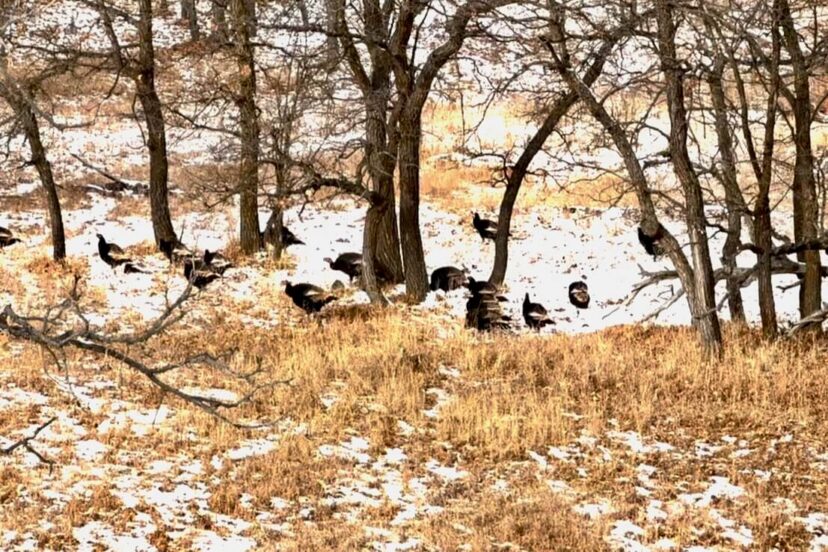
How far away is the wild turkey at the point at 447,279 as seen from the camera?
1670 centimetres

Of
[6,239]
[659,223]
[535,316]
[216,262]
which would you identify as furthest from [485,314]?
[6,239]

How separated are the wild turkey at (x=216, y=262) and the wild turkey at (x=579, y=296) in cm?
663

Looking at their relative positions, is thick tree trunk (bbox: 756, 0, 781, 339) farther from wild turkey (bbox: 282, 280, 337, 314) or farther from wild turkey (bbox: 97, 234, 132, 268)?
wild turkey (bbox: 97, 234, 132, 268)

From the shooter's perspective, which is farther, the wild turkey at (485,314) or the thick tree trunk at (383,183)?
the thick tree trunk at (383,183)

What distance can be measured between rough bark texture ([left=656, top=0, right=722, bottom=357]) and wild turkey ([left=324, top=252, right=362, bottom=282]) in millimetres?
7200

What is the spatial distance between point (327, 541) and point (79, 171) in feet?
77.8

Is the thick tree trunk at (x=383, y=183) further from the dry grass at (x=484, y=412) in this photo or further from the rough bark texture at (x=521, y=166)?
the dry grass at (x=484, y=412)

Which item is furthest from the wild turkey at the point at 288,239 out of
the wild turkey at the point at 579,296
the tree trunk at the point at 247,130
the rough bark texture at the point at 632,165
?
the rough bark texture at the point at 632,165

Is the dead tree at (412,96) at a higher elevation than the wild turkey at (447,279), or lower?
higher

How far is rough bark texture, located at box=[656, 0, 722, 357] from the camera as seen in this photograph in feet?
36.1

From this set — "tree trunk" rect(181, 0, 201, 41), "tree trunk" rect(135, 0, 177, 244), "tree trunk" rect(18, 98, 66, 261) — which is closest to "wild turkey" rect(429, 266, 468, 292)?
"tree trunk" rect(135, 0, 177, 244)

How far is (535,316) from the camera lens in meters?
14.8

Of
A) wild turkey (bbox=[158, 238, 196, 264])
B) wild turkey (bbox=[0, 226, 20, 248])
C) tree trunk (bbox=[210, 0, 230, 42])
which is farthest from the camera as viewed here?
wild turkey (bbox=[0, 226, 20, 248])

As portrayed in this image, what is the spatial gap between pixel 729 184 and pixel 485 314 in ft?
13.7
